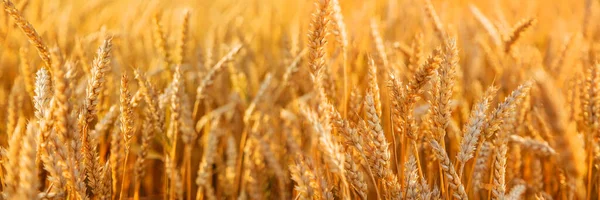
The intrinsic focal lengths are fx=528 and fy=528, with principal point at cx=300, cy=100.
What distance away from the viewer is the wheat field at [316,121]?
85 cm

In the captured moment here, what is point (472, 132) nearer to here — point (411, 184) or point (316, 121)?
point (411, 184)

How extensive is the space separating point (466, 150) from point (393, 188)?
0.48 ft

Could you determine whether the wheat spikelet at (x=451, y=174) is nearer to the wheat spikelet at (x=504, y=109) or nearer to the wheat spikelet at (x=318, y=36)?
the wheat spikelet at (x=504, y=109)

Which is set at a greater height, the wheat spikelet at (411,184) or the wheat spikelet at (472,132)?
the wheat spikelet at (472,132)

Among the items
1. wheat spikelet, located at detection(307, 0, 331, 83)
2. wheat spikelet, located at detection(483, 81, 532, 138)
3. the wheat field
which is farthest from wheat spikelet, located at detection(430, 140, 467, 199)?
wheat spikelet, located at detection(307, 0, 331, 83)

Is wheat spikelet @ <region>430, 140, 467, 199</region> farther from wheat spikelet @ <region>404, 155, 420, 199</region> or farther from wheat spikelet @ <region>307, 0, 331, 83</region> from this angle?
wheat spikelet @ <region>307, 0, 331, 83</region>

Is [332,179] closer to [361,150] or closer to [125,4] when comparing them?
[361,150]

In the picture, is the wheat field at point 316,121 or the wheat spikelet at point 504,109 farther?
the wheat spikelet at point 504,109

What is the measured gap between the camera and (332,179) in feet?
4.06

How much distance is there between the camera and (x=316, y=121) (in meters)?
0.81

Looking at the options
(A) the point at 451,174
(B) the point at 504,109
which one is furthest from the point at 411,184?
(B) the point at 504,109

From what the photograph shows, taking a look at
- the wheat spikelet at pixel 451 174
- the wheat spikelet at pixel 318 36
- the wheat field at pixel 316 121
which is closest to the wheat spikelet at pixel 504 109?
the wheat field at pixel 316 121

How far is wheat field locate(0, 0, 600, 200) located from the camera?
0.85 meters

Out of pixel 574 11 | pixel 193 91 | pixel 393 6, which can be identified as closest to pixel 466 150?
pixel 193 91
